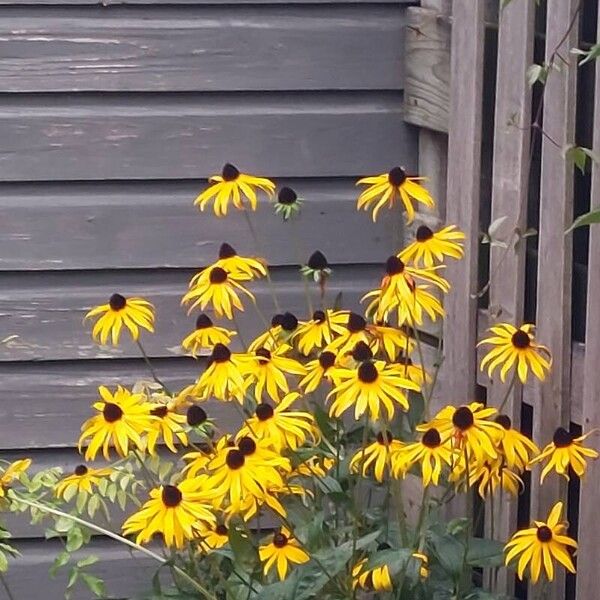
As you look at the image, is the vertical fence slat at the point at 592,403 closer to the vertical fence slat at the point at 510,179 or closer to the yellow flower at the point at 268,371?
the vertical fence slat at the point at 510,179

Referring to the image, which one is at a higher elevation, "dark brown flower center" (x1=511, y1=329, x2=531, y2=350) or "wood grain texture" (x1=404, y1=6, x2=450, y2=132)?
"wood grain texture" (x1=404, y1=6, x2=450, y2=132)

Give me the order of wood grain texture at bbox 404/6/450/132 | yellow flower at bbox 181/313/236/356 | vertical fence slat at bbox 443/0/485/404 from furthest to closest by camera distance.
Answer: wood grain texture at bbox 404/6/450/132, vertical fence slat at bbox 443/0/485/404, yellow flower at bbox 181/313/236/356

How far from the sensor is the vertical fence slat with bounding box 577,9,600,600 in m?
2.30

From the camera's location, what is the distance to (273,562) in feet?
7.63

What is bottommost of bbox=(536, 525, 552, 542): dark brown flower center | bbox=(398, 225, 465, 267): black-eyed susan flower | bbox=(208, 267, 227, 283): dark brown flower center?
bbox=(536, 525, 552, 542): dark brown flower center

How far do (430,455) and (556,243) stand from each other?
49cm


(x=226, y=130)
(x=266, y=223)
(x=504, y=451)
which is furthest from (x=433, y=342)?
(x=504, y=451)

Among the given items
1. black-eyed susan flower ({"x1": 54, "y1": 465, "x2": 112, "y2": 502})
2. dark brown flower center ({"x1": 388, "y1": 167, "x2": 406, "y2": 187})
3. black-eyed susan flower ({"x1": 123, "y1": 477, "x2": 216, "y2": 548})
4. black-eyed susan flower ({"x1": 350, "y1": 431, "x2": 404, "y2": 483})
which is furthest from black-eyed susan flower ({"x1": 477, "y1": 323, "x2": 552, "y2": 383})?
black-eyed susan flower ({"x1": 54, "y1": 465, "x2": 112, "y2": 502})

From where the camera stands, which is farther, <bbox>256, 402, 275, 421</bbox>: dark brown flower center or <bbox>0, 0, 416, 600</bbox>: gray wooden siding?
<bbox>0, 0, 416, 600</bbox>: gray wooden siding

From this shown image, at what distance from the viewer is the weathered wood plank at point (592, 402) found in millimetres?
2301

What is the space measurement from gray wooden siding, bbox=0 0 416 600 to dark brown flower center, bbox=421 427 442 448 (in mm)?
1037

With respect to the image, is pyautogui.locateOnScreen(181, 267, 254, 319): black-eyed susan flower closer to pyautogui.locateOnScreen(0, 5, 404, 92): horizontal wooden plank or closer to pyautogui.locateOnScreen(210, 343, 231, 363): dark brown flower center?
pyautogui.locateOnScreen(210, 343, 231, 363): dark brown flower center

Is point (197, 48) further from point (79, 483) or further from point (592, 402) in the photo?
point (592, 402)

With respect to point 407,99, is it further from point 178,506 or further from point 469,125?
point 178,506
